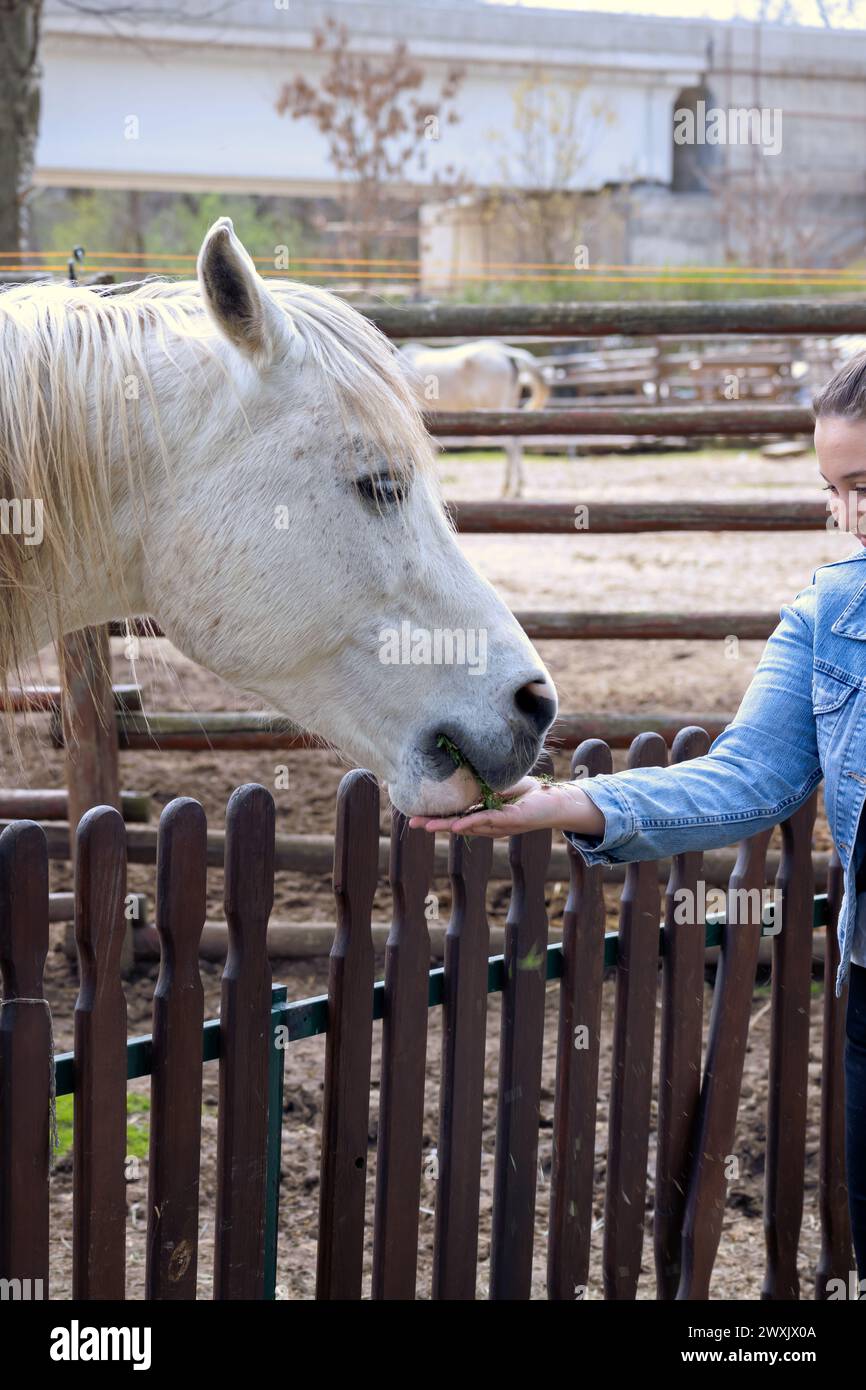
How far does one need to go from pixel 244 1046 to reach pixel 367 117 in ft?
72.2

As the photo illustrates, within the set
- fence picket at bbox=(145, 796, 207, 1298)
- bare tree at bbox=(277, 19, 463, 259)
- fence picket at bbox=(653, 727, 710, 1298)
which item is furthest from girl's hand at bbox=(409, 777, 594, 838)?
bare tree at bbox=(277, 19, 463, 259)

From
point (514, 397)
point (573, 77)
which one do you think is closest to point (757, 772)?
point (514, 397)

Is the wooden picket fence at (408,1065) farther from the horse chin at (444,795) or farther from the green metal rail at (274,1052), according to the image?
the horse chin at (444,795)

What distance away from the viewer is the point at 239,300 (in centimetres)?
199

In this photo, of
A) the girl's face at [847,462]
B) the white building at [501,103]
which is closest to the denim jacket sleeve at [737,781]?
the girl's face at [847,462]

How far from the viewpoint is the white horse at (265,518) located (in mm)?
2016

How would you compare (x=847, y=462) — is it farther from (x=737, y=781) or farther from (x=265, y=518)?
(x=265, y=518)

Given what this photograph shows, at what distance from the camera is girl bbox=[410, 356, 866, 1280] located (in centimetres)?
192

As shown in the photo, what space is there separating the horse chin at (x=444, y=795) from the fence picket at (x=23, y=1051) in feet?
1.89

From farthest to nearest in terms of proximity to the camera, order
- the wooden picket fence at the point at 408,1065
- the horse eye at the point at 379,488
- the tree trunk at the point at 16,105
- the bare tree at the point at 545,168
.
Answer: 1. the bare tree at the point at 545,168
2. the tree trunk at the point at 16,105
3. the horse eye at the point at 379,488
4. the wooden picket fence at the point at 408,1065

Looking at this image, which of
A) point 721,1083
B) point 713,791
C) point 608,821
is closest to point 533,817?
point 608,821

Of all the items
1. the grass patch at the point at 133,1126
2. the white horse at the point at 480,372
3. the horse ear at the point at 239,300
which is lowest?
the grass patch at the point at 133,1126
